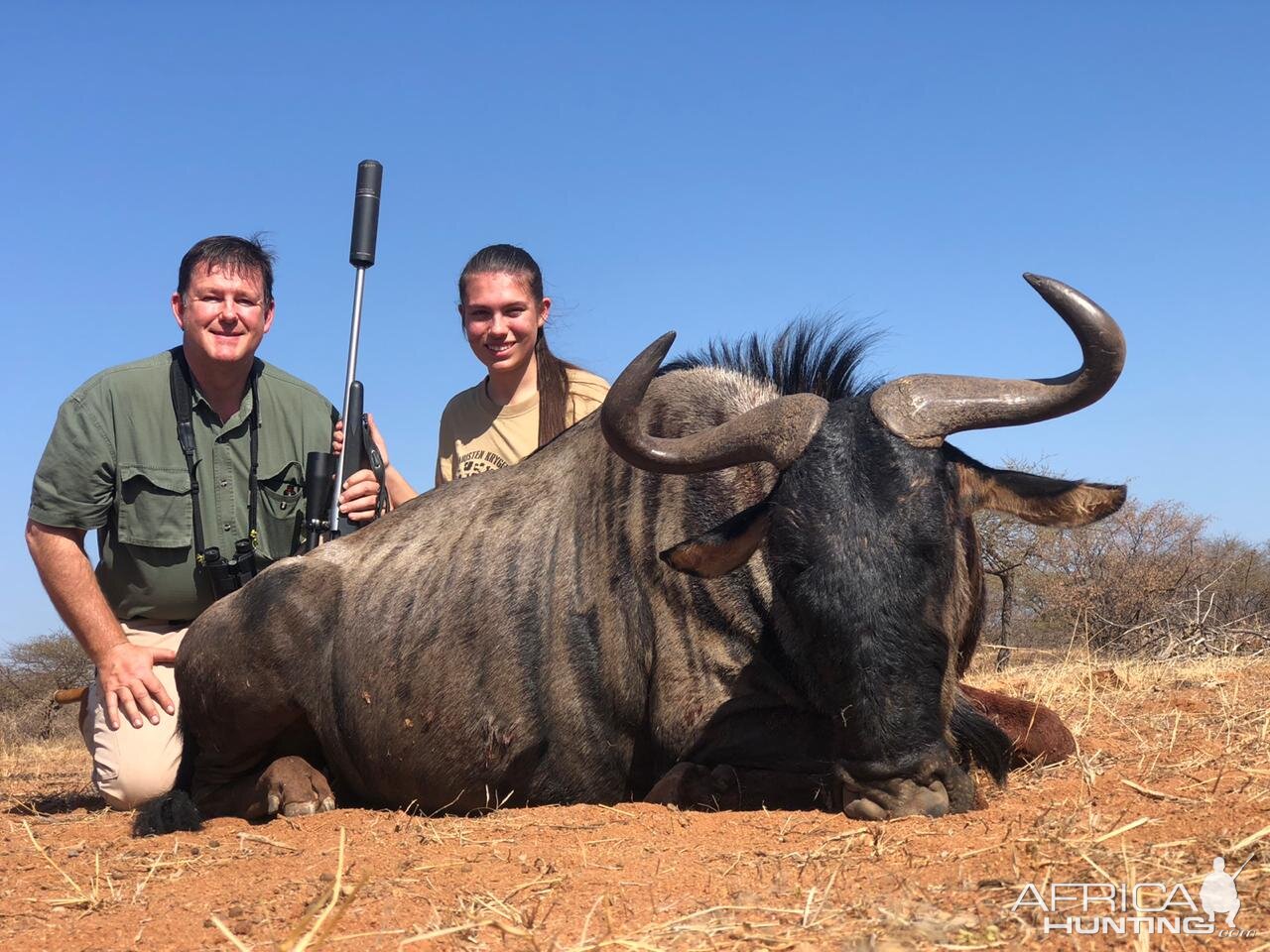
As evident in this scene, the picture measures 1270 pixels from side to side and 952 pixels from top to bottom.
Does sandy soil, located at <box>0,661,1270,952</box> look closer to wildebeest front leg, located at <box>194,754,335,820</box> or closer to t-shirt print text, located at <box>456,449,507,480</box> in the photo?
wildebeest front leg, located at <box>194,754,335,820</box>

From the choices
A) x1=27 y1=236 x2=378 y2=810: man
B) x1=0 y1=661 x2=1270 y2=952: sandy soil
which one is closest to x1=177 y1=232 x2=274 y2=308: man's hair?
x1=27 y1=236 x2=378 y2=810: man

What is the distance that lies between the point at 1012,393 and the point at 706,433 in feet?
3.58

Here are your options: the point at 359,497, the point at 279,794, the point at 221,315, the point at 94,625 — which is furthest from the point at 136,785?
the point at 221,315

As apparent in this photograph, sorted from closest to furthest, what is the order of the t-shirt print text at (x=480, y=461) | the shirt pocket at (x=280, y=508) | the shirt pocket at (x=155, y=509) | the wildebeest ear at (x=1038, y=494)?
the wildebeest ear at (x=1038, y=494) → the shirt pocket at (x=155, y=509) → the shirt pocket at (x=280, y=508) → the t-shirt print text at (x=480, y=461)

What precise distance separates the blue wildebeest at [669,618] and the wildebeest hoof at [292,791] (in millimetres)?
12

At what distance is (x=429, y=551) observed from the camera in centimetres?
557

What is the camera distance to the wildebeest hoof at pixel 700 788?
4.27 meters

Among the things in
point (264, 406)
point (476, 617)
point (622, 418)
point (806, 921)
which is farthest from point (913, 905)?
point (264, 406)

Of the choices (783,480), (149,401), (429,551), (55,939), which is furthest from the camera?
(149,401)

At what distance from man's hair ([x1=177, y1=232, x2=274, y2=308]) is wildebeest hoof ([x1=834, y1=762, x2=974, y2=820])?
432 cm

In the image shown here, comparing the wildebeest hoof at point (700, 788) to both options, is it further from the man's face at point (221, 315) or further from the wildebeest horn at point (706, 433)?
the man's face at point (221, 315)

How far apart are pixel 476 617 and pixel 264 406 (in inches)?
83.5

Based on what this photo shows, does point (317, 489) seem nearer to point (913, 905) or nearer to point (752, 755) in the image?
point (752, 755)

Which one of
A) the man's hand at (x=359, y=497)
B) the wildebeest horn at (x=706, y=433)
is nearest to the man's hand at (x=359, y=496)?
the man's hand at (x=359, y=497)
